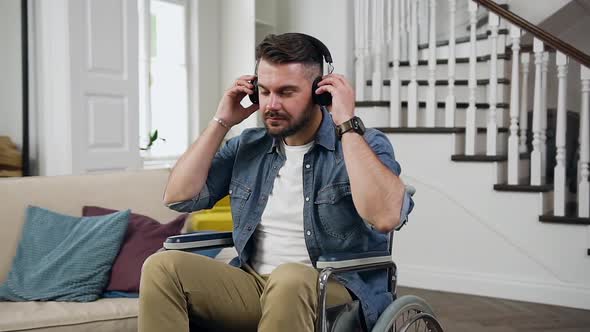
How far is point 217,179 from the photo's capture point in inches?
77.4

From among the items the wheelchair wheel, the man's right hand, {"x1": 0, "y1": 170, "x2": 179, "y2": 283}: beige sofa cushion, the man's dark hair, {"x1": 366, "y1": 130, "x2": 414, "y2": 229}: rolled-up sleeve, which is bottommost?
the wheelchair wheel

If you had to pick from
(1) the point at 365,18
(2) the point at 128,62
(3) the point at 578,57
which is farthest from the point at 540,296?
(2) the point at 128,62

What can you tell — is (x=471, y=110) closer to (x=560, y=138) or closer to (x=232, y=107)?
(x=560, y=138)

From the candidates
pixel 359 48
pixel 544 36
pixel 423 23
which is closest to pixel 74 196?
pixel 359 48

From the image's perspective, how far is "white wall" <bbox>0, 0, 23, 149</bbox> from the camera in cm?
407

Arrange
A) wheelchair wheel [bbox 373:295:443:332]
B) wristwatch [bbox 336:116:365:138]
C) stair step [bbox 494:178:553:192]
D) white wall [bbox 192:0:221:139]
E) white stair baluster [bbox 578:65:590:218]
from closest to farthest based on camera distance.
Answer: wheelchair wheel [bbox 373:295:443:332]
wristwatch [bbox 336:116:365:138]
white stair baluster [bbox 578:65:590:218]
stair step [bbox 494:178:553:192]
white wall [bbox 192:0:221:139]

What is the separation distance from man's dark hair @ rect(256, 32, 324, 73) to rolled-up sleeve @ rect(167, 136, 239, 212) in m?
0.31

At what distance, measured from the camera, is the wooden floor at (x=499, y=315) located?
3340mm

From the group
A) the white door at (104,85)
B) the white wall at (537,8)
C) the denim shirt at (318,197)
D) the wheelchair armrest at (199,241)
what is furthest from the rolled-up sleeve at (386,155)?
the white wall at (537,8)

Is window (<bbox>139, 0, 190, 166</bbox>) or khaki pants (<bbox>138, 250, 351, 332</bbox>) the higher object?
window (<bbox>139, 0, 190, 166</bbox>)

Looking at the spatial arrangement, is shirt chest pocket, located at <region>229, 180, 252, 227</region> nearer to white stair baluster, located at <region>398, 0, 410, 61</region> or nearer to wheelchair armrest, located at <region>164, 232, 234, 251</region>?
wheelchair armrest, located at <region>164, 232, 234, 251</region>

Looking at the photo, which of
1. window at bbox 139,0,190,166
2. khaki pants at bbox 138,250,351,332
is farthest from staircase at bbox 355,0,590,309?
khaki pants at bbox 138,250,351,332

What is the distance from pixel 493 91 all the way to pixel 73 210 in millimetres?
2622

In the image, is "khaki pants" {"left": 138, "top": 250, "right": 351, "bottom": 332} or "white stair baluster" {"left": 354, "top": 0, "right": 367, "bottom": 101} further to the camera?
"white stair baluster" {"left": 354, "top": 0, "right": 367, "bottom": 101}
